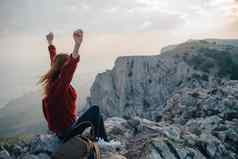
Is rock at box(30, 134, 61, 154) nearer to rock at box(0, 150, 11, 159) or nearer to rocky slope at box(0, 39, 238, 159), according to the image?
rocky slope at box(0, 39, 238, 159)

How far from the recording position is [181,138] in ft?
87.4

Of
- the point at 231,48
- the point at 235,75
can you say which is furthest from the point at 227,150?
the point at 231,48

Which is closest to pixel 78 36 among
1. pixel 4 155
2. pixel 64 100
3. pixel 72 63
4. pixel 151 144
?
pixel 72 63

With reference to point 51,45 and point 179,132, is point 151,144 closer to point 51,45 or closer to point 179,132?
point 179,132

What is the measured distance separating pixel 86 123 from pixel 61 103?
1221 millimetres

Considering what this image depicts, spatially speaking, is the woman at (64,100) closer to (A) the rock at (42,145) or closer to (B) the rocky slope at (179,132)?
(B) the rocky slope at (179,132)

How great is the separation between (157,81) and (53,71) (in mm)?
111969

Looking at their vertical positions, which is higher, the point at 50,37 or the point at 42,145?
the point at 50,37

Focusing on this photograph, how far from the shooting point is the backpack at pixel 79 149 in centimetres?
1312

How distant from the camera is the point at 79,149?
13.1 meters

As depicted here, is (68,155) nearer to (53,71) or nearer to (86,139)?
(86,139)

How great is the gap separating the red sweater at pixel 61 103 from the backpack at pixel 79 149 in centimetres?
61

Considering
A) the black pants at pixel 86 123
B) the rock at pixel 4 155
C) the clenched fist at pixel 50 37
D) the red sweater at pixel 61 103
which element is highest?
the clenched fist at pixel 50 37

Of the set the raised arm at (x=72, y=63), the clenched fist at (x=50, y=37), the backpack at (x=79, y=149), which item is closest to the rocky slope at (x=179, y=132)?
the backpack at (x=79, y=149)
